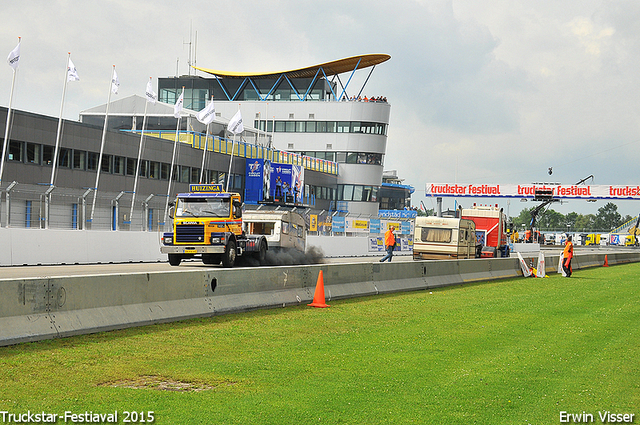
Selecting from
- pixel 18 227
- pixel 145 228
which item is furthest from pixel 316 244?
pixel 18 227

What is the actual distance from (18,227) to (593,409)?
74.4 feet

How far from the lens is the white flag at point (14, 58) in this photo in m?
33.2

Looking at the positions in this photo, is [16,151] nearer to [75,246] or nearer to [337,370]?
[75,246]

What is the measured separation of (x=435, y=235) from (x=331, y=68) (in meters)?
57.5

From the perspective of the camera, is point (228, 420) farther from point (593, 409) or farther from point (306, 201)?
point (306, 201)

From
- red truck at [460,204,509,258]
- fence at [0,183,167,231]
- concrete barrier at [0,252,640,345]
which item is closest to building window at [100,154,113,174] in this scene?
fence at [0,183,167,231]

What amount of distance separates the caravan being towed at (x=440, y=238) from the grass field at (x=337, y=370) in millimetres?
22877

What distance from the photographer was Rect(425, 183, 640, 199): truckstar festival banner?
77.8 m

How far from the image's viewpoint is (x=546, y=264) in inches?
1264

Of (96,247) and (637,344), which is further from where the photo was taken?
(96,247)

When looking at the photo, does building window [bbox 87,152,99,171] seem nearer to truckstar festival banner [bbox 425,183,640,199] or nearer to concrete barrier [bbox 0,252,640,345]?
concrete barrier [bbox 0,252,640,345]

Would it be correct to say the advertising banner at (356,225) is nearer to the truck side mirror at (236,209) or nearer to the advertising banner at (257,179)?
the advertising banner at (257,179)

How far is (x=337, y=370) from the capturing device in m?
8.30

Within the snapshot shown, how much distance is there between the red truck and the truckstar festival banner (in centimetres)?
3390
